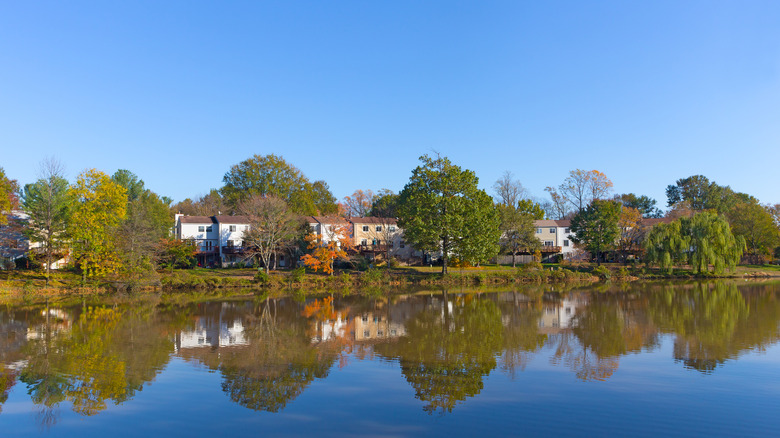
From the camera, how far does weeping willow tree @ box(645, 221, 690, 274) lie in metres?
47.4

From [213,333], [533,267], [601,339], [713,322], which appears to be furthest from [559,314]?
[533,267]

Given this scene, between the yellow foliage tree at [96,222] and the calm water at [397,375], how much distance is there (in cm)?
1456

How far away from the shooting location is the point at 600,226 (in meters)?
56.4

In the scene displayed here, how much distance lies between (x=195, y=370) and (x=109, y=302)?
22.9m

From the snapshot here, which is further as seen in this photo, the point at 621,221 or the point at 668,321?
the point at 621,221

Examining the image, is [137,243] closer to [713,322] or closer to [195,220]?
[195,220]

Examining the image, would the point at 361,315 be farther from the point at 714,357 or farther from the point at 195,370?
the point at 714,357

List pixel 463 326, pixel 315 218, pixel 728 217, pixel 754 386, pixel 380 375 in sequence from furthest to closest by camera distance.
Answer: pixel 728 217 → pixel 315 218 → pixel 463 326 → pixel 380 375 → pixel 754 386

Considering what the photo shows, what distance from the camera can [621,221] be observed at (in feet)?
192

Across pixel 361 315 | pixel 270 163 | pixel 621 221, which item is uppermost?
pixel 270 163

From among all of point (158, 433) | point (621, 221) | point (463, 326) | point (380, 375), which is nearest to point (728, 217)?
point (621, 221)

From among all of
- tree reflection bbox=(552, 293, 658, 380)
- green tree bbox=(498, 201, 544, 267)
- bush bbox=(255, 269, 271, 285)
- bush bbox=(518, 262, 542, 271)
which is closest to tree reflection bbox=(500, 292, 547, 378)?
tree reflection bbox=(552, 293, 658, 380)

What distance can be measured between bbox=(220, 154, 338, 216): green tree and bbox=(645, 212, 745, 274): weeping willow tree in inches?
1571

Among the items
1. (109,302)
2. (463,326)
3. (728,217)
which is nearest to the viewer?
(463,326)
